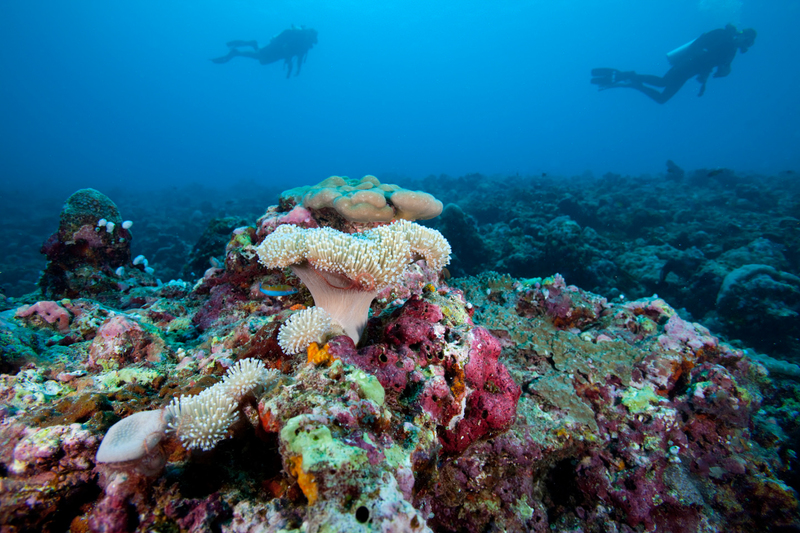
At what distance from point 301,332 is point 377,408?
0.86m

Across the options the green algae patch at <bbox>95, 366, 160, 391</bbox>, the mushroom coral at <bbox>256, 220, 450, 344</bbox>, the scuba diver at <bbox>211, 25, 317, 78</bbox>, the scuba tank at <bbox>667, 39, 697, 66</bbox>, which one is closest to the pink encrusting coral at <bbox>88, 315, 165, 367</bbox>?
the green algae patch at <bbox>95, 366, 160, 391</bbox>

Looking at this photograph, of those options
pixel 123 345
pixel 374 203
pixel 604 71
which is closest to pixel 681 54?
pixel 604 71

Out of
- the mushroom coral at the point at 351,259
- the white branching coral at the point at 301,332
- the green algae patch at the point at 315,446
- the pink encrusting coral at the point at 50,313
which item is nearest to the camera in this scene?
the green algae patch at the point at 315,446

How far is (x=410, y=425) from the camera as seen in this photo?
1841 mm

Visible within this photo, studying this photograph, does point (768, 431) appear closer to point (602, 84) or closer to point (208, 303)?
point (208, 303)

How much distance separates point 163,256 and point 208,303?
13.2m

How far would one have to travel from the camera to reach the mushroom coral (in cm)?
245

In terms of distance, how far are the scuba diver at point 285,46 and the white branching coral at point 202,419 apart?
142ft

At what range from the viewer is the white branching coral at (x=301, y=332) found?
2.29 meters

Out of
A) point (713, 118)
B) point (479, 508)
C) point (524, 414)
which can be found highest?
point (713, 118)

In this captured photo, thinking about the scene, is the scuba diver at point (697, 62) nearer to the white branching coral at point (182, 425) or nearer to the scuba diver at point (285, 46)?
the scuba diver at point (285, 46)

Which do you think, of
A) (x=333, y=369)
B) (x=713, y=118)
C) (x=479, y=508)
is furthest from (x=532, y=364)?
(x=713, y=118)

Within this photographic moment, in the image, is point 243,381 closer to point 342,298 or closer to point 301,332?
point 301,332

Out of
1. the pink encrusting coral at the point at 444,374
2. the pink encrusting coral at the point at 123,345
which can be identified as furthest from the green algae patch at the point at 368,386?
the pink encrusting coral at the point at 123,345
